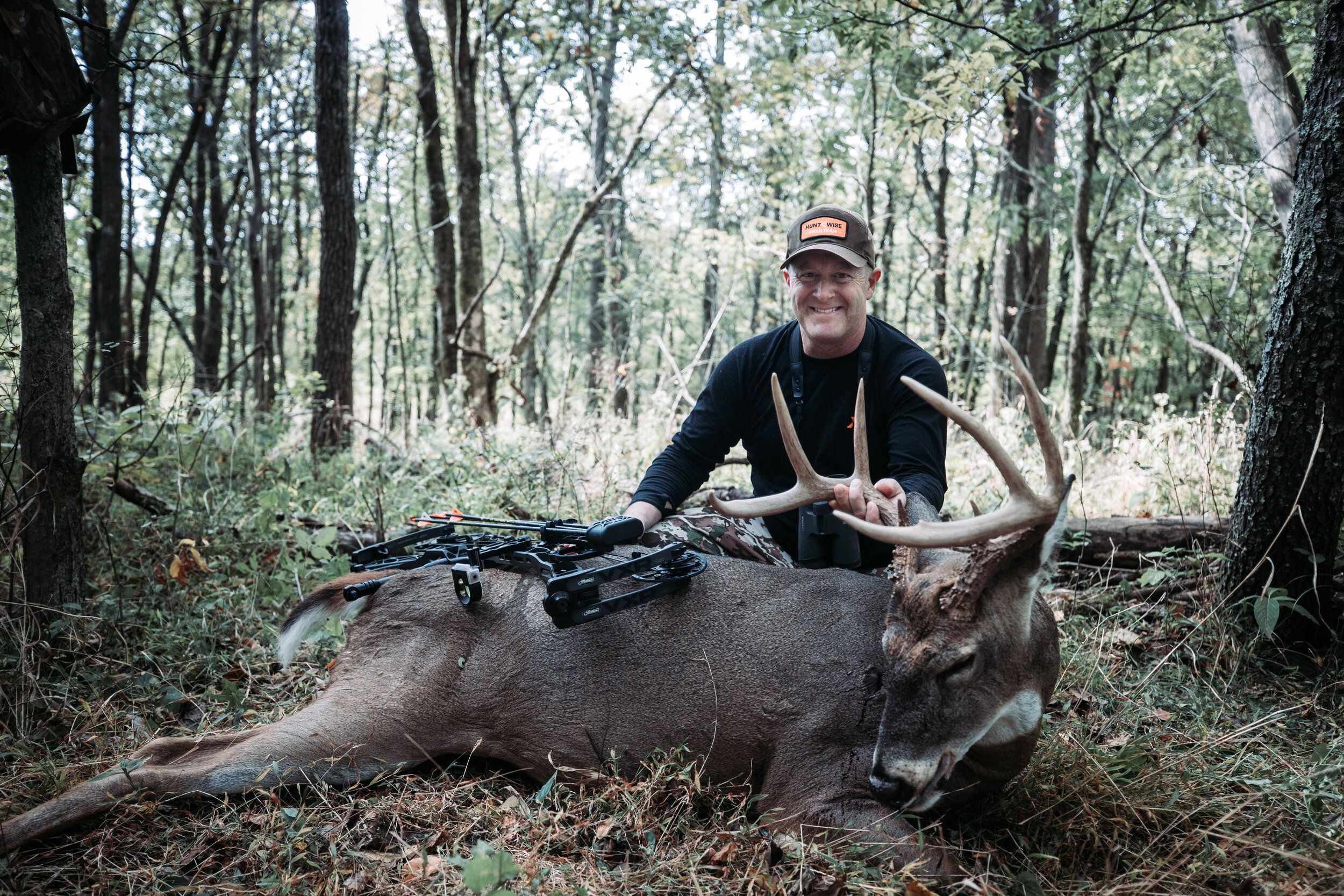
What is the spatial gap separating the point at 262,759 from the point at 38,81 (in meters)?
2.57

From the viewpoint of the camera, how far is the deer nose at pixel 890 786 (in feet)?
7.93

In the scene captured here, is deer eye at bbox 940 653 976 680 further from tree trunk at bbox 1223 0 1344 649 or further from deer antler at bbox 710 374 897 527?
tree trunk at bbox 1223 0 1344 649

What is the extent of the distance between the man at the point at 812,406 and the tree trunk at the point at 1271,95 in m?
4.50

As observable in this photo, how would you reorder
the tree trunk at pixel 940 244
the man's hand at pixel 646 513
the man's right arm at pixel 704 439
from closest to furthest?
the man's hand at pixel 646 513 < the man's right arm at pixel 704 439 < the tree trunk at pixel 940 244

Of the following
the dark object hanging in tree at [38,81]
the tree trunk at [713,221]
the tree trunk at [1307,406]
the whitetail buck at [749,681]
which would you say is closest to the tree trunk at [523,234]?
the tree trunk at [713,221]

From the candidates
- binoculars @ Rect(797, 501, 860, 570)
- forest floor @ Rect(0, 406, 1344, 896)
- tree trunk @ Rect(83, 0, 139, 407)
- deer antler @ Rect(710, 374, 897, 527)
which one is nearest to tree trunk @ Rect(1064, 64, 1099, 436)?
forest floor @ Rect(0, 406, 1344, 896)

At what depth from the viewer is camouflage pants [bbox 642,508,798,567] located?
388 centimetres

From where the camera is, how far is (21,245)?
333cm

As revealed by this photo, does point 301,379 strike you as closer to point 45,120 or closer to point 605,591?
point 45,120

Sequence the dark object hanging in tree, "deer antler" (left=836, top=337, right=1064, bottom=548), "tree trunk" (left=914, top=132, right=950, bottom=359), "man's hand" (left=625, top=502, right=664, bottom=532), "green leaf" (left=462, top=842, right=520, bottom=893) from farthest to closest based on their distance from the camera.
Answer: "tree trunk" (left=914, top=132, right=950, bottom=359), "man's hand" (left=625, top=502, right=664, bottom=532), the dark object hanging in tree, "deer antler" (left=836, top=337, right=1064, bottom=548), "green leaf" (left=462, top=842, right=520, bottom=893)

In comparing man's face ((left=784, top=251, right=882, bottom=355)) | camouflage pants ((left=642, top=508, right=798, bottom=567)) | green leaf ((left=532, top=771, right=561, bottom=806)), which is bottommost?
green leaf ((left=532, top=771, right=561, bottom=806))

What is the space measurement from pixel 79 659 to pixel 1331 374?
5117mm

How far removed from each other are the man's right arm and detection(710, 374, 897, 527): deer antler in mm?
795

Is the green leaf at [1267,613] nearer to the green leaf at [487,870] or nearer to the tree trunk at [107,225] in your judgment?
the green leaf at [487,870]
